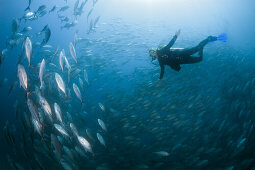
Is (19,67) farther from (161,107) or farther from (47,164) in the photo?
(47,164)

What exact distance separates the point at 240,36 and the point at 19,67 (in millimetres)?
94988

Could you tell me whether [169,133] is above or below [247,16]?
below

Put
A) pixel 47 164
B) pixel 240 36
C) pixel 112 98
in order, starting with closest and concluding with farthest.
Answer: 1. pixel 112 98
2. pixel 47 164
3. pixel 240 36

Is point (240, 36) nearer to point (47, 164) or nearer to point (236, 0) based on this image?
point (236, 0)

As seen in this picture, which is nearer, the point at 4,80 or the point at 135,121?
the point at 135,121

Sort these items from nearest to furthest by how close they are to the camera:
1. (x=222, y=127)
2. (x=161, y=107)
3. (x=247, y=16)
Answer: (x=222, y=127) < (x=161, y=107) < (x=247, y=16)

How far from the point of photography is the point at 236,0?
263ft

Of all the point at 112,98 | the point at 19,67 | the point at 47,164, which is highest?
the point at 19,67

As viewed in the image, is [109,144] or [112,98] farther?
[112,98]

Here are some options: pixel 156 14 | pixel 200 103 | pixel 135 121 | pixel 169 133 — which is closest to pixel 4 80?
pixel 135 121

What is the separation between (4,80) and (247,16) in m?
112

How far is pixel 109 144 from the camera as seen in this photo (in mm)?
9984

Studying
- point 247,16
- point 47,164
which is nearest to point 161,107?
point 47,164

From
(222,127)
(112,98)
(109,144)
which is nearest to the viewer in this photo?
(222,127)
